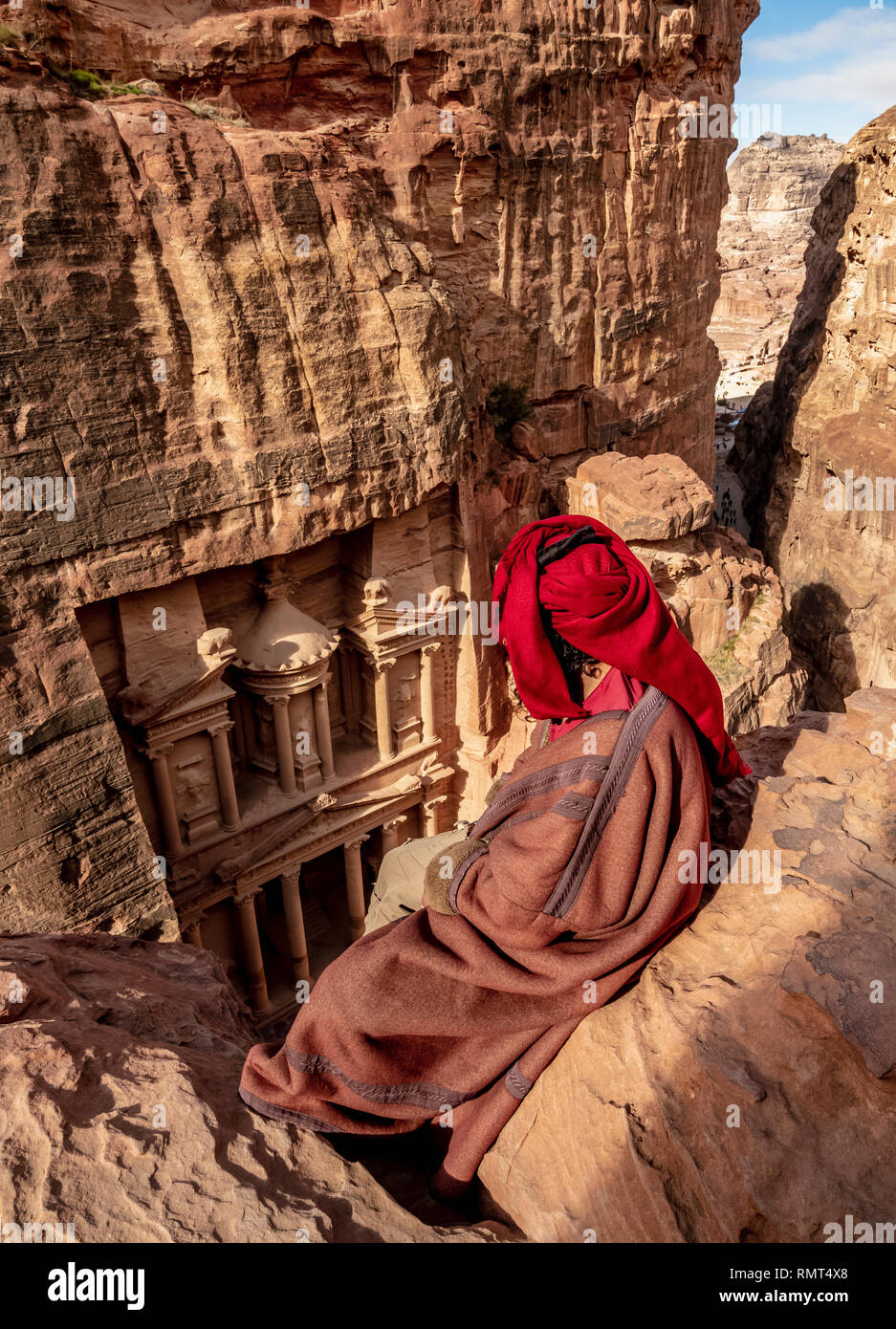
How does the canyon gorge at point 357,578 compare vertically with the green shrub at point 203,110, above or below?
below

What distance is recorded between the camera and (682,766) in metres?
3.67

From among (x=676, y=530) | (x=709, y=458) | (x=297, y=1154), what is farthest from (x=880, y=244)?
(x=297, y=1154)

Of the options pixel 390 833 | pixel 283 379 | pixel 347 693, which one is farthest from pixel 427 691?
pixel 283 379

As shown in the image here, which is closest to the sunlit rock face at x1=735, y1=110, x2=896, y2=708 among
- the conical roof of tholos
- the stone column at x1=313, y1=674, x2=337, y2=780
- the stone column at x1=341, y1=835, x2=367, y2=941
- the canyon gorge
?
the canyon gorge

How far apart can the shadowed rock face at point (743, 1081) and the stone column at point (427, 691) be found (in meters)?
10.4

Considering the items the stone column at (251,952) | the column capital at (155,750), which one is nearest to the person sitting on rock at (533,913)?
the column capital at (155,750)

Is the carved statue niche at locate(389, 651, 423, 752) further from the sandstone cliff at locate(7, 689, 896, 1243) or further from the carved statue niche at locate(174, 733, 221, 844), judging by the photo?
the sandstone cliff at locate(7, 689, 896, 1243)

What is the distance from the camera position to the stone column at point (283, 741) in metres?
12.5

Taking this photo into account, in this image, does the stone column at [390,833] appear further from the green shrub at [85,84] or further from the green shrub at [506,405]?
the green shrub at [85,84]

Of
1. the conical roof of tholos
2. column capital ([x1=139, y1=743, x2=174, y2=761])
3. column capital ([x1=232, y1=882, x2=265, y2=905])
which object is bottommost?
column capital ([x1=232, y1=882, x2=265, y2=905])

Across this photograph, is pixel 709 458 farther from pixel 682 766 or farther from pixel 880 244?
Answer: pixel 682 766

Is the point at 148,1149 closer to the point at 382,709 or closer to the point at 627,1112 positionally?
the point at 627,1112

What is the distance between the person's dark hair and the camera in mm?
4020

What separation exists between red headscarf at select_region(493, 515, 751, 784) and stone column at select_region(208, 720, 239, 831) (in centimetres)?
836
